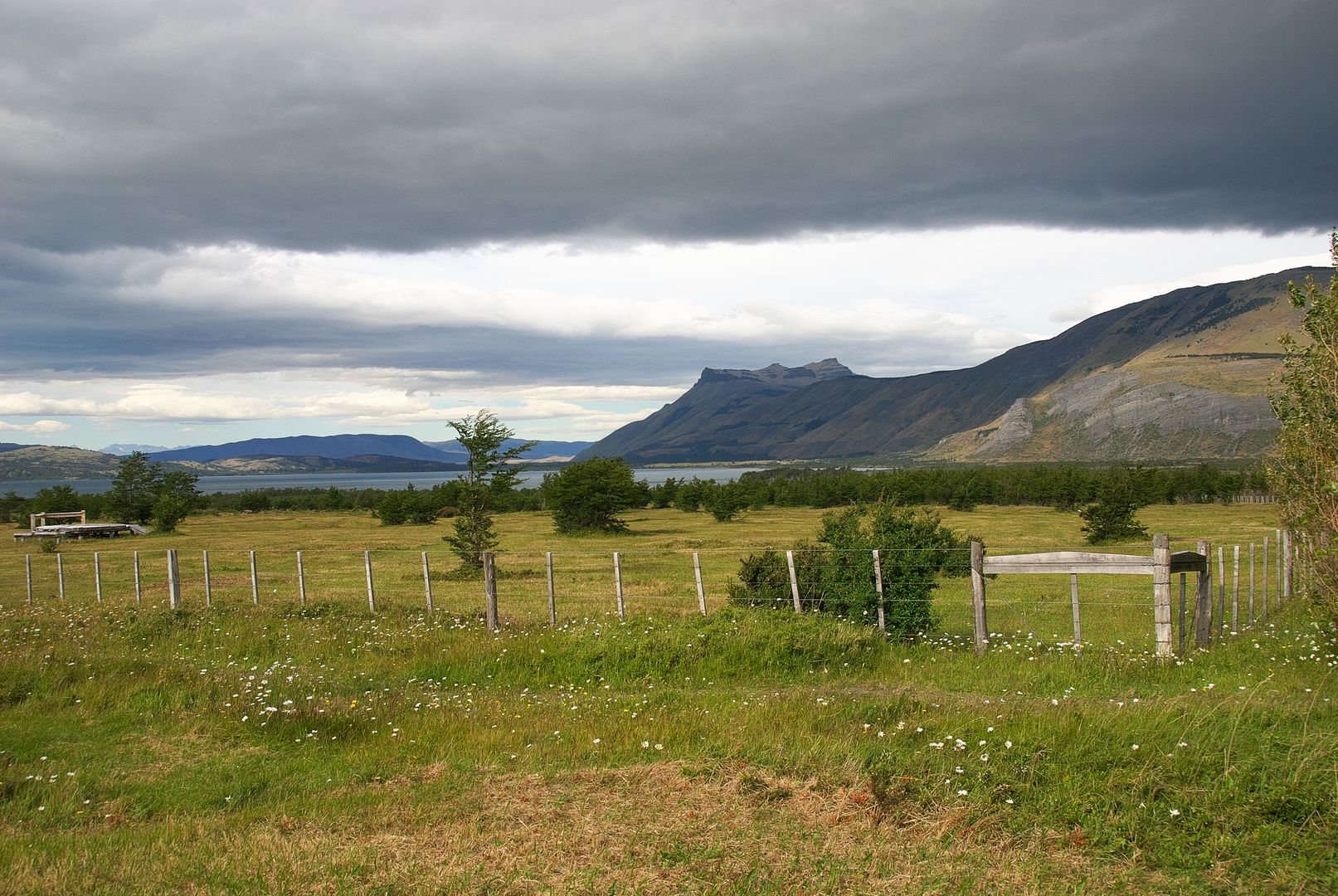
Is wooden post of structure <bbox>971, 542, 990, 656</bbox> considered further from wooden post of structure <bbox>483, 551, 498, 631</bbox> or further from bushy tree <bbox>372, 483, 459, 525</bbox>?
bushy tree <bbox>372, 483, 459, 525</bbox>

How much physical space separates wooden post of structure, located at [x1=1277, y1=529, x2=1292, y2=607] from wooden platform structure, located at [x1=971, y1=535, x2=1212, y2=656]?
5.33 m

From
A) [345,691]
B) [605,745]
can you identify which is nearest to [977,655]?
[605,745]

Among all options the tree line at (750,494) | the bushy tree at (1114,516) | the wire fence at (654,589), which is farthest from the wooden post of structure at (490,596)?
the tree line at (750,494)

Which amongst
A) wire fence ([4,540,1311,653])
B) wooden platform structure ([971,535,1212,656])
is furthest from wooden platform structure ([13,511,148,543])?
wooden platform structure ([971,535,1212,656])

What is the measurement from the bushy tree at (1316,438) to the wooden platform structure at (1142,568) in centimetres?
147

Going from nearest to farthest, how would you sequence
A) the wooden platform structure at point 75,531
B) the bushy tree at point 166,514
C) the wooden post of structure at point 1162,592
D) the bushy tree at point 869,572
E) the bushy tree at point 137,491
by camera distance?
the wooden post of structure at point 1162,592 < the bushy tree at point 869,572 < the wooden platform structure at point 75,531 < the bushy tree at point 166,514 < the bushy tree at point 137,491

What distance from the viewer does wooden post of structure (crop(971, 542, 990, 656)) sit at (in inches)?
492

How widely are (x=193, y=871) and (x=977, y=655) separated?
10464 mm

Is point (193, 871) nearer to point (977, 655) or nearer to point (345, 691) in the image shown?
point (345, 691)

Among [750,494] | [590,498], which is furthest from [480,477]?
[750,494]

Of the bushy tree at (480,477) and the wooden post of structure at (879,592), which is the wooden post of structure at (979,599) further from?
the bushy tree at (480,477)

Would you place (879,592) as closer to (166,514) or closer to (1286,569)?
(1286,569)

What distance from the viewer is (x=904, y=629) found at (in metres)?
14.4

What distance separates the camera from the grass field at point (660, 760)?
540 centimetres
